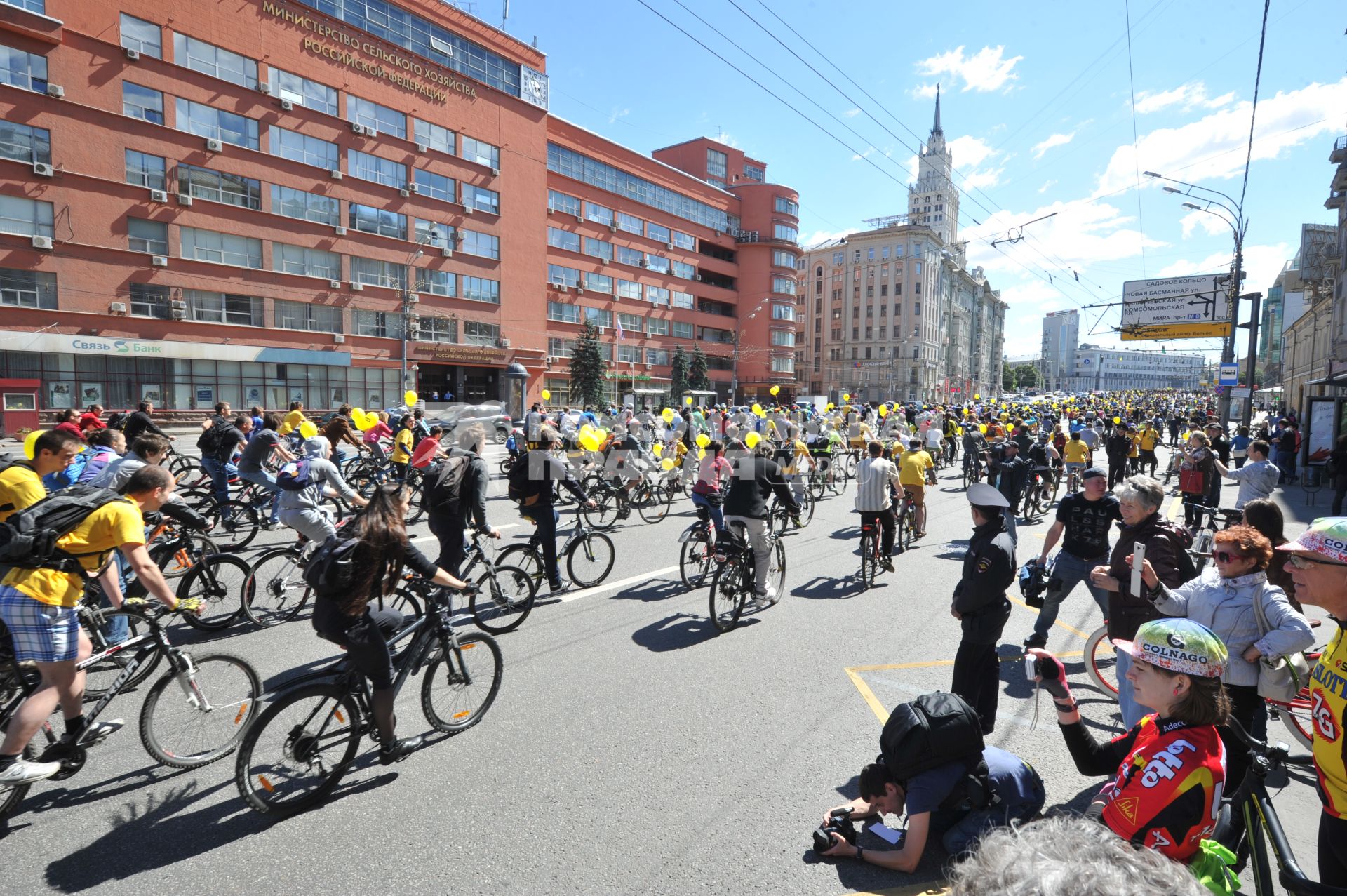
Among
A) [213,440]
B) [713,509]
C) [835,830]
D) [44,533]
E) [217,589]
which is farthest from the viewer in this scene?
[213,440]

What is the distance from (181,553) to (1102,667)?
9630mm

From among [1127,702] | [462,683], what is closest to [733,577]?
[462,683]

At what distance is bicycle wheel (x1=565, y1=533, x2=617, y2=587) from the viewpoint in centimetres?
820

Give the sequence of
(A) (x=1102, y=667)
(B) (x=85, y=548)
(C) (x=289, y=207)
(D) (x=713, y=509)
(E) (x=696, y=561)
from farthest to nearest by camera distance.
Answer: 1. (C) (x=289, y=207)
2. (D) (x=713, y=509)
3. (E) (x=696, y=561)
4. (A) (x=1102, y=667)
5. (B) (x=85, y=548)

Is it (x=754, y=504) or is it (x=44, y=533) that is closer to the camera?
(x=44, y=533)

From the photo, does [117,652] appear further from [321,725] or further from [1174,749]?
[1174,749]

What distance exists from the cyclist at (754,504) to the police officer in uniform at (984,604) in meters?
2.96

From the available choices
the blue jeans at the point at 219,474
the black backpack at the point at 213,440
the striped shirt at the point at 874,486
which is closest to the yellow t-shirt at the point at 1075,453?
the striped shirt at the point at 874,486

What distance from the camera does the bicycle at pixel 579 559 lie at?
7477 mm

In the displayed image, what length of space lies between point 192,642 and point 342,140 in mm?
39883

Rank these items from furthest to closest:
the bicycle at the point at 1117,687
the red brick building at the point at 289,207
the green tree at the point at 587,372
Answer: the green tree at the point at 587,372
the red brick building at the point at 289,207
the bicycle at the point at 1117,687

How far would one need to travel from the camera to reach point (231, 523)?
9953mm

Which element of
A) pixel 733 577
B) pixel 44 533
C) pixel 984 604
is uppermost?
pixel 44 533

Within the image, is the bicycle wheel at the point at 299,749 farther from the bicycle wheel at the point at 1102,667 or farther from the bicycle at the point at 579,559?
the bicycle wheel at the point at 1102,667
